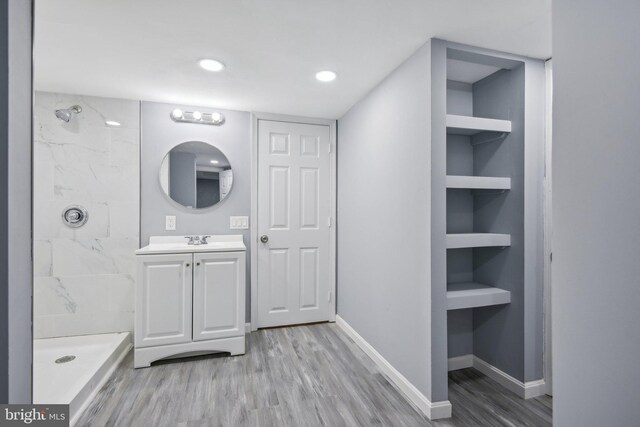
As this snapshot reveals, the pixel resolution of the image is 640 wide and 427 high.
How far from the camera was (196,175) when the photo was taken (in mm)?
2957

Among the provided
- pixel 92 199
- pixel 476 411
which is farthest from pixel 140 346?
pixel 476 411

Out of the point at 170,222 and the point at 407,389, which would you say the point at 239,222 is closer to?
the point at 170,222

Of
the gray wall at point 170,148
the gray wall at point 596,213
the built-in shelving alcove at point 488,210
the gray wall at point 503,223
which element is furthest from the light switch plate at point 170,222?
the gray wall at point 596,213

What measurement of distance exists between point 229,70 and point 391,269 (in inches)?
74.9

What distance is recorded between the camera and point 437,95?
1756 mm

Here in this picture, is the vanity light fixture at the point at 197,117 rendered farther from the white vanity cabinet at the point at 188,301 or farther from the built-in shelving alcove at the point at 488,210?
the built-in shelving alcove at the point at 488,210

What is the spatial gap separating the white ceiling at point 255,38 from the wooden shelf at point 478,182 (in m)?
0.83

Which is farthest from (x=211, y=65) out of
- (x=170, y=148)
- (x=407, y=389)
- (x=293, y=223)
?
(x=407, y=389)

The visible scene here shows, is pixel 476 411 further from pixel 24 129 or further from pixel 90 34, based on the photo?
pixel 90 34

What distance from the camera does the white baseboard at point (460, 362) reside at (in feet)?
7.65

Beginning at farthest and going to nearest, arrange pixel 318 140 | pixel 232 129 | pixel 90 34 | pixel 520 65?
pixel 318 140 < pixel 232 129 < pixel 520 65 < pixel 90 34

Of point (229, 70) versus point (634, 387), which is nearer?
point (634, 387)

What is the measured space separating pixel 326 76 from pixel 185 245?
1.92m

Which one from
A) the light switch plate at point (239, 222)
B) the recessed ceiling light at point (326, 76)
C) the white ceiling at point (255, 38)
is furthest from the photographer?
the light switch plate at point (239, 222)
